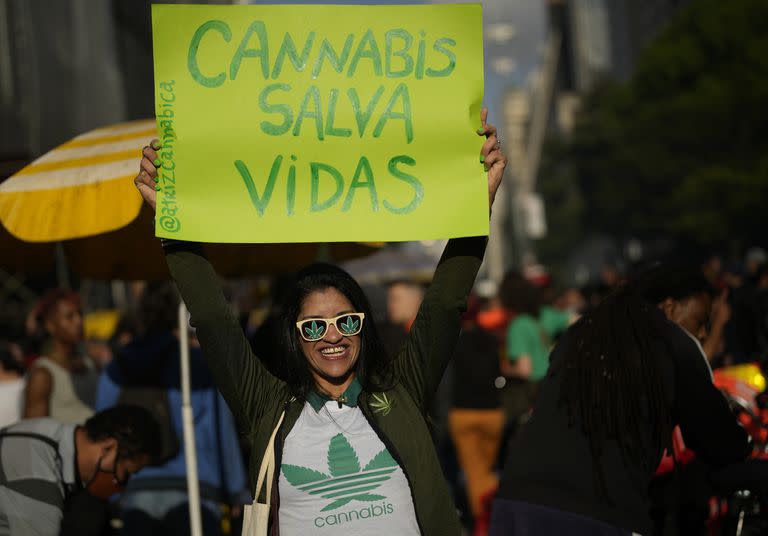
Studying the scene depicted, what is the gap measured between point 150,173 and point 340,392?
84 centimetres

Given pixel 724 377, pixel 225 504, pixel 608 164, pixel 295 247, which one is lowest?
pixel 225 504

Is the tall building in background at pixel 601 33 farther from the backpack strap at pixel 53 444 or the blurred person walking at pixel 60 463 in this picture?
the backpack strap at pixel 53 444

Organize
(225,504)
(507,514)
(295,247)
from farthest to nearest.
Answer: (295,247) < (225,504) < (507,514)

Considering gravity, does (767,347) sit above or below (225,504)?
above

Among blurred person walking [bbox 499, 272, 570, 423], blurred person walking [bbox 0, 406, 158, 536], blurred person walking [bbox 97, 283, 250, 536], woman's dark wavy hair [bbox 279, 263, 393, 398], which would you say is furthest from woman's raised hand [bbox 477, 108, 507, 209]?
blurred person walking [bbox 499, 272, 570, 423]

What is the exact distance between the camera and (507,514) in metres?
3.89

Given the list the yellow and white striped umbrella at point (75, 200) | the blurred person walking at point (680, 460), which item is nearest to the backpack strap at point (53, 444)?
the yellow and white striped umbrella at point (75, 200)

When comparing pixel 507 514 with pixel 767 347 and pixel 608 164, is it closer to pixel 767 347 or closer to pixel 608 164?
pixel 767 347

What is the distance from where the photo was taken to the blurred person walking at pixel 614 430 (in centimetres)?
370

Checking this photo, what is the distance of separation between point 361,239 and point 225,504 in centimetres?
295

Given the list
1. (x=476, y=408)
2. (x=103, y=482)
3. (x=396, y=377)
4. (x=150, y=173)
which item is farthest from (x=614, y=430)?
(x=476, y=408)

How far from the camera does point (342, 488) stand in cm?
324

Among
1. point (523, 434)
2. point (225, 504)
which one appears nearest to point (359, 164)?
point (523, 434)

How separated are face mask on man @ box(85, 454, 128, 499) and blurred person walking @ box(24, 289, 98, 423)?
4.96ft
